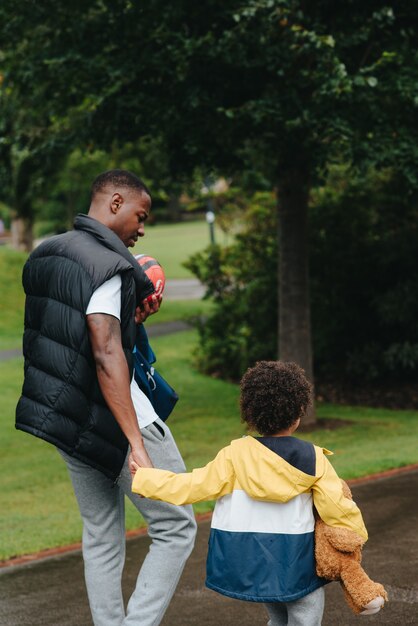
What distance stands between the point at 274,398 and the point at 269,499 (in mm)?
345

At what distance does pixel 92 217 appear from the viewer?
366cm

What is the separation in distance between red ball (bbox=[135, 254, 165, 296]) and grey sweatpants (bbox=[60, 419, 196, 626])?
1.97ft

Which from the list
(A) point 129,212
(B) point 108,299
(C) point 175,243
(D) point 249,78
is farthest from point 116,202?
(C) point 175,243

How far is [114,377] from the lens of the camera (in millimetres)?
3402

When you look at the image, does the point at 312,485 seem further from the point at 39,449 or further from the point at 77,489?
the point at 39,449

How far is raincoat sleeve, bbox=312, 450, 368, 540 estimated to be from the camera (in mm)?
3285

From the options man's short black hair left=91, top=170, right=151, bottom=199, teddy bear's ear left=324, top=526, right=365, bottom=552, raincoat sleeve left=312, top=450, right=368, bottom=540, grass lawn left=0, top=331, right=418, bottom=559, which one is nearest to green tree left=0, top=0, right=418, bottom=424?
grass lawn left=0, top=331, right=418, bottom=559

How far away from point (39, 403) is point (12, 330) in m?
18.2

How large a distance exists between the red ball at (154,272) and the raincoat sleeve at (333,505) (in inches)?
41.4

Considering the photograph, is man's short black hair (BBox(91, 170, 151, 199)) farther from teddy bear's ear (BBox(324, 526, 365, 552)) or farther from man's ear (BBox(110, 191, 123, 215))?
teddy bear's ear (BBox(324, 526, 365, 552))

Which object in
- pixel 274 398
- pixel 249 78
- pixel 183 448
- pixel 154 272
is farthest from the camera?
pixel 183 448

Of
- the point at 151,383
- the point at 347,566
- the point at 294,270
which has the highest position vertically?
the point at 151,383

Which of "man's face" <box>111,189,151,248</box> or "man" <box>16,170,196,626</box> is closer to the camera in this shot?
"man" <box>16,170,196,626</box>

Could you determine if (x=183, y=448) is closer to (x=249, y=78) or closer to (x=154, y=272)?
(x=249, y=78)
